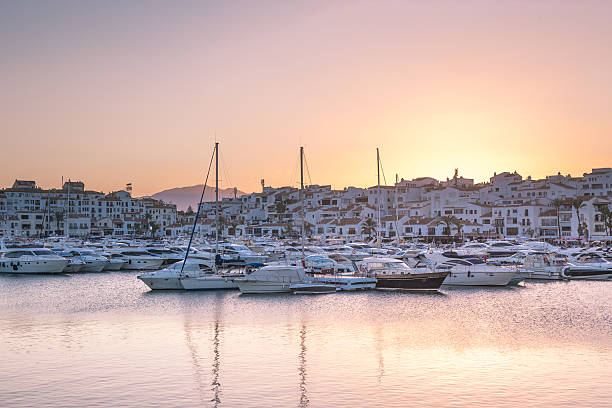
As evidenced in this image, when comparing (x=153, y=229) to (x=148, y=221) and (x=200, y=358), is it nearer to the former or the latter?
(x=148, y=221)

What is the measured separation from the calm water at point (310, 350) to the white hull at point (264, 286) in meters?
1.96

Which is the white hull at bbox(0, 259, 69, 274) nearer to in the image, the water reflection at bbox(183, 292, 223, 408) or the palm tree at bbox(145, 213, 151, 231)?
the water reflection at bbox(183, 292, 223, 408)

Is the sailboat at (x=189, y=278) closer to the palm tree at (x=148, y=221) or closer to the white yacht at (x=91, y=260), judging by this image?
the white yacht at (x=91, y=260)

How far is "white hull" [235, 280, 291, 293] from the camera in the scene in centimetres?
4634

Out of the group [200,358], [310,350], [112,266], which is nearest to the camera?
[200,358]

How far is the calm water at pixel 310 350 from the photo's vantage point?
69.4 ft

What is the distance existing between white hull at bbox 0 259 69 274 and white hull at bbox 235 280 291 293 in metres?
27.2

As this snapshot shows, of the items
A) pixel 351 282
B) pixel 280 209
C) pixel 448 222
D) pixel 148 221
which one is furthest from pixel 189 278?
pixel 148 221

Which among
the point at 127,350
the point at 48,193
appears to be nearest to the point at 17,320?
the point at 127,350

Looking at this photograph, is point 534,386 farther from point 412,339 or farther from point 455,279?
point 455,279

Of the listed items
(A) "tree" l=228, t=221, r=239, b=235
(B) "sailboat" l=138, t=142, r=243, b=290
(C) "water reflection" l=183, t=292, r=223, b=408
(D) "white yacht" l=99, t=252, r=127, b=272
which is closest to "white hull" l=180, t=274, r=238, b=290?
(B) "sailboat" l=138, t=142, r=243, b=290

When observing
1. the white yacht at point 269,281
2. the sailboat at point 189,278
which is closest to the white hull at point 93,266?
the sailboat at point 189,278

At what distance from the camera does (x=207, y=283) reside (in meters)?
48.4

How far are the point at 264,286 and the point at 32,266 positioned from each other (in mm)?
30238
